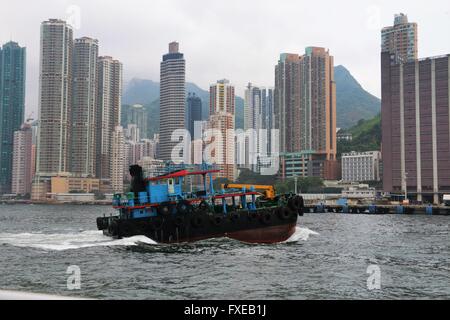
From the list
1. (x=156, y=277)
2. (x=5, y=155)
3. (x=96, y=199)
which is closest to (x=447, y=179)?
(x=156, y=277)

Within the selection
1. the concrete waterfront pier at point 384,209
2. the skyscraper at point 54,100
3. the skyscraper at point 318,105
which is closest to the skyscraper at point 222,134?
the skyscraper at point 318,105

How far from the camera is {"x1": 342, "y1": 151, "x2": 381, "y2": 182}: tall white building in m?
145

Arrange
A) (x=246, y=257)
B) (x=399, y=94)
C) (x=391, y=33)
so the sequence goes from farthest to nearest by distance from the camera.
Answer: (x=391, y=33) → (x=399, y=94) → (x=246, y=257)

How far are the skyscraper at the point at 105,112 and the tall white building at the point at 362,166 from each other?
3494 inches

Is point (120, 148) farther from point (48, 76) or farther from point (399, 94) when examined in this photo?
point (399, 94)

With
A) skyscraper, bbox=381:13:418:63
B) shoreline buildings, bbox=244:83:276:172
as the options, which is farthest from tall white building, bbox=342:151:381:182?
skyscraper, bbox=381:13:418:63

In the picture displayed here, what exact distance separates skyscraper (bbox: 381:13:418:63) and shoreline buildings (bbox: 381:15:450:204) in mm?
67291

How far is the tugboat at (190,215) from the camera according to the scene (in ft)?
97.3

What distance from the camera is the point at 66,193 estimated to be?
170 metres

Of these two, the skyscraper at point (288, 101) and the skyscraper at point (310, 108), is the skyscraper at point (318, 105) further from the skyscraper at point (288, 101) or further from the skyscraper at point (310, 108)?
the skyscraper at point (288, 101)

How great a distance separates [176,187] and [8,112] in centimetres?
18363

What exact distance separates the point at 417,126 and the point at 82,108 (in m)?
119

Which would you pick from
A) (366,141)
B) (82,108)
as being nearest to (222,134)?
(366,141)

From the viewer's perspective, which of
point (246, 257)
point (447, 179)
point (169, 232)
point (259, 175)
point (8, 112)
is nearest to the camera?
point (246, 257)
